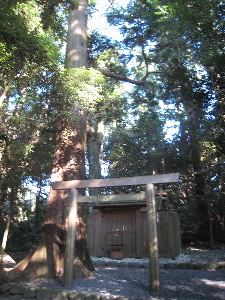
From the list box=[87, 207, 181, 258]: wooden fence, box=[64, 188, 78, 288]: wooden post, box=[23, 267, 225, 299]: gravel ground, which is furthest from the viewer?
box=[87, 207, 181, 258]: wooden fence

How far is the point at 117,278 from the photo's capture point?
18.9 feet

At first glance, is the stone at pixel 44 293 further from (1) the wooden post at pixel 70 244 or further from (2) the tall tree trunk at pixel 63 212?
(2) the tall tree trunk at pixel 63 212

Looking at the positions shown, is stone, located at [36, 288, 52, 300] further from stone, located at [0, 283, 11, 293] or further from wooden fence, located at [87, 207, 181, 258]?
wooden fence, located at [87, 207, 181, 258]

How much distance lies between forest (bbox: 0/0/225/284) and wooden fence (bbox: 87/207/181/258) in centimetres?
279

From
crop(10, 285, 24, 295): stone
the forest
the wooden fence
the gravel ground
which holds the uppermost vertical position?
the forest

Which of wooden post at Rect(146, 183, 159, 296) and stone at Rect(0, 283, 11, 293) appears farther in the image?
stone at Rect(0, 283, 11, 293)

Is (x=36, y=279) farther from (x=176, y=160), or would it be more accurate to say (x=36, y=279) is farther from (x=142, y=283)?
(x=176, y=160)

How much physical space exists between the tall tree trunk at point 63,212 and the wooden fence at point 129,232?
4.48 m

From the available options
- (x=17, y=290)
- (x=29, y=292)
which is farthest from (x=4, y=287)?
(x=29, y=292)

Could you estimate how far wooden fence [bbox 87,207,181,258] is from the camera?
32.5 ft

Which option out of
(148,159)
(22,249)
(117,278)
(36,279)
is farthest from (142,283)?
(22,249)

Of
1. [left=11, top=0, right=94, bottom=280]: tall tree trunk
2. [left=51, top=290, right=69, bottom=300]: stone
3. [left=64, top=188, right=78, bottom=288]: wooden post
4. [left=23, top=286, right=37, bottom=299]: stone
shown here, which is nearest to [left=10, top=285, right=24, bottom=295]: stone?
[left=23, top=286, right=37, bottom=299]: stone

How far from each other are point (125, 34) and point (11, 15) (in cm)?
1087

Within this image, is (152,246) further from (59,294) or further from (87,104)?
(87,104)
